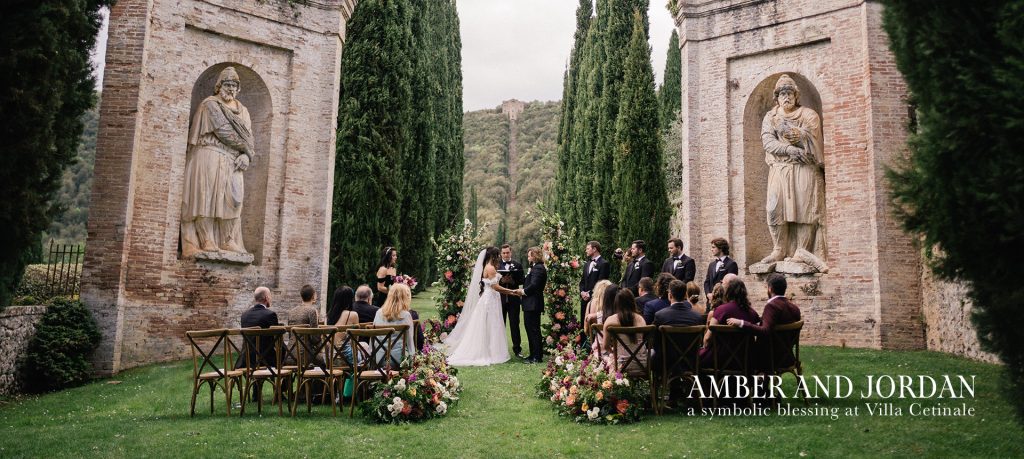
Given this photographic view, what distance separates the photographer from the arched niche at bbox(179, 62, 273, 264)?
12.0m

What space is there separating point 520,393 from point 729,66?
771 cm

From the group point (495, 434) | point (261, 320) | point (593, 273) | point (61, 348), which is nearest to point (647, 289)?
point (593, 273)

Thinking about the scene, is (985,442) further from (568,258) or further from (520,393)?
(568,258)

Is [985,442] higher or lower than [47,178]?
lower

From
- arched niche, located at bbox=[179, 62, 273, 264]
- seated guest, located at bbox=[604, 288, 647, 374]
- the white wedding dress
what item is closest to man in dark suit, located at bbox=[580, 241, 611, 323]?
the white wedding dress

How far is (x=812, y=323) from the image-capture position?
11430 mm

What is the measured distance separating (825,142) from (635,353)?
6992 mm

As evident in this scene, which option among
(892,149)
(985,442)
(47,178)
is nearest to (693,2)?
(892,149)

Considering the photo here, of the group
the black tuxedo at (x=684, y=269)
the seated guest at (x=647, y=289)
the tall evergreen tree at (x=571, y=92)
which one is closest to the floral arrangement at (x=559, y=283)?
the black tuxedo at (x=684, y=269)

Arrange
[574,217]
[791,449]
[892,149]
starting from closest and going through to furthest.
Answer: [791,449] < [892,149] < [574,217]

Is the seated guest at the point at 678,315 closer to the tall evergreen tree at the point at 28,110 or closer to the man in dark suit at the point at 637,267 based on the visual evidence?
the man in dark suit at the point at 637,267

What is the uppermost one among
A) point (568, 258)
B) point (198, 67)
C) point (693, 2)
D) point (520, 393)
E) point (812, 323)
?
point (693, 2)

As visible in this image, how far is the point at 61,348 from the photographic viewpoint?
9516 millimetres

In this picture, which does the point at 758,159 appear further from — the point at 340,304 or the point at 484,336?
the point at 340,304
